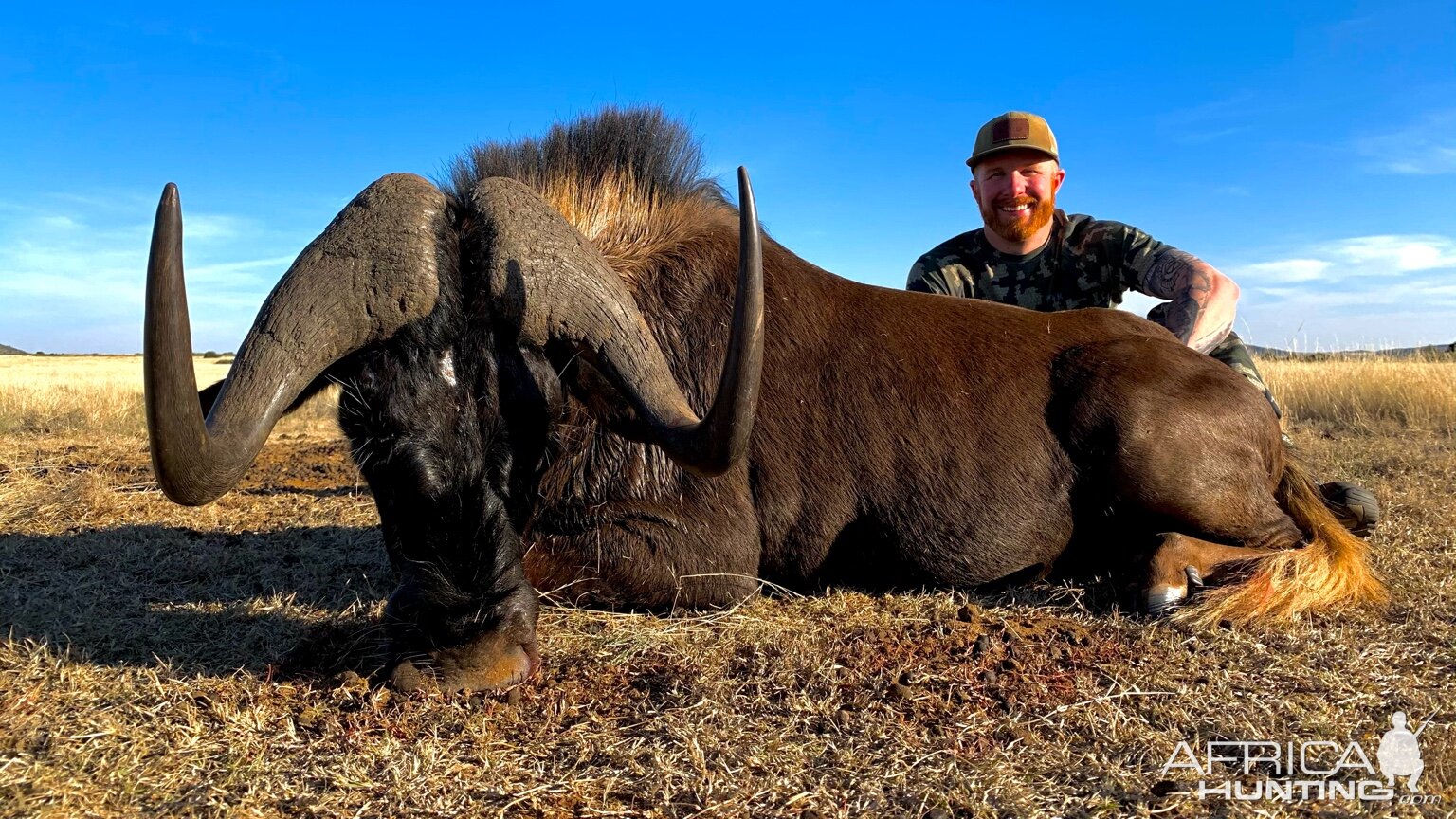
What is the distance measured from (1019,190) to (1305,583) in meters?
3.48

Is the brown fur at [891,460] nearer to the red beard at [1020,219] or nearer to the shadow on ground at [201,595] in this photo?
the shadow on ground at [201,595]

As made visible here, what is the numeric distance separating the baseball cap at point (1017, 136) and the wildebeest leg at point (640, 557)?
12.9 feet

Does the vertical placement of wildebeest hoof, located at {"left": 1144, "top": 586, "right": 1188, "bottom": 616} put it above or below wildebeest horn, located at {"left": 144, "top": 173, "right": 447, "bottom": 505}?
below

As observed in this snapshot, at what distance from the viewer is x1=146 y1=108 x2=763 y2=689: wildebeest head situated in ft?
9.13

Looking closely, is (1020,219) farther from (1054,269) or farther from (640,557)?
(640,557)

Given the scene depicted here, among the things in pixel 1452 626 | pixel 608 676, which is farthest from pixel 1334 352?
pixel 608 676

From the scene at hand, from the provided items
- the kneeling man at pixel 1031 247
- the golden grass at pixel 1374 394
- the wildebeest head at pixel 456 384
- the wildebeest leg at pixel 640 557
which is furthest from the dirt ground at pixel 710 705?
the golden grass at pixel 1374 394

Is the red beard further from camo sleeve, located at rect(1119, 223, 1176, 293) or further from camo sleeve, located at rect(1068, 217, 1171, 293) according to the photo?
camo sleeve, located at rect(1119, 223, 1176, 293)

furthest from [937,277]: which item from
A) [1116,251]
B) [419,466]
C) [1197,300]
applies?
[419,466]

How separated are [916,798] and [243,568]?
3798 mm

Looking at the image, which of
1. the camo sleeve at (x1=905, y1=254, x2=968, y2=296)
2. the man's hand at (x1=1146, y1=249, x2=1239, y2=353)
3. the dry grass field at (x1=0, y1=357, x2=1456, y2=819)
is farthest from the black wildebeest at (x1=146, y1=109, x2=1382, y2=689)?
the camo sleeve at (x1=905, y1=254, x2=968, y2=296)

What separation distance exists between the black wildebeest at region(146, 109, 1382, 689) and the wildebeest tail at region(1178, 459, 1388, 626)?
0.05ft

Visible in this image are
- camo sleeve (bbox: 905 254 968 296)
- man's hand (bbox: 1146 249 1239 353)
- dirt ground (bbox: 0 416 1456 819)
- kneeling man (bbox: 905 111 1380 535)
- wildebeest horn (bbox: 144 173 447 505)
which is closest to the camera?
wildebeest horn (bbox: 144 173 447 505)

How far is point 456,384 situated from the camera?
292cm
